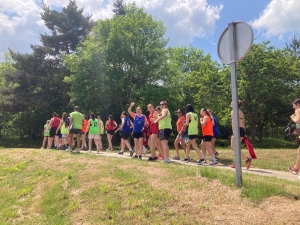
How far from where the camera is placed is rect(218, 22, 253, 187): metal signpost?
16.0ft

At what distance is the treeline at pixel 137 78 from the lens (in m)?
24.6

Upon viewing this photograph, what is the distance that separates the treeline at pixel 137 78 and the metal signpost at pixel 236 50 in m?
19.5

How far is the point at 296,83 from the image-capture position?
26734mm

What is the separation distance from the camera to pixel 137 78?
27.8m

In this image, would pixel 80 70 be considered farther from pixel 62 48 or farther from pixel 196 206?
pixel 196 206

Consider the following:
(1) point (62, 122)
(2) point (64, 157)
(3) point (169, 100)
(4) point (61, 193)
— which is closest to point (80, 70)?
(3) point (169, 100)

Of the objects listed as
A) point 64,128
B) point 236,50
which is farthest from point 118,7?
point 236,50

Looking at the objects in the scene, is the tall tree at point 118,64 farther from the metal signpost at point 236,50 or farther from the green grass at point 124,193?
the metal signpost at point 236,50

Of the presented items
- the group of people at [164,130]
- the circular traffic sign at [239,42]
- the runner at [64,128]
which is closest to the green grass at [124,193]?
the group of people at [164,130]

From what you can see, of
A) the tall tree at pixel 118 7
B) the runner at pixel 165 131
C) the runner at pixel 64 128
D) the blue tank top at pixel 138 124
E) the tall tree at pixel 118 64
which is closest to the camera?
the runner at pixel 165 131

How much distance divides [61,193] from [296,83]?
25708 mm

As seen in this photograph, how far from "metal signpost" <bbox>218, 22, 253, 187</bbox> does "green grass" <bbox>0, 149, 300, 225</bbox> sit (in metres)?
0.62

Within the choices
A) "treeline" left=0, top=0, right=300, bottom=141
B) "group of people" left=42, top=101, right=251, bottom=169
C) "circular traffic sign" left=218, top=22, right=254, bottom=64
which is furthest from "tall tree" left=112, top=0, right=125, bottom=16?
"circular traffic sign" left=218, top=22, right=254, bottom=64

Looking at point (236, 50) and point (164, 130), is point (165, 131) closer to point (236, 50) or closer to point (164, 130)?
point (164, 130)
